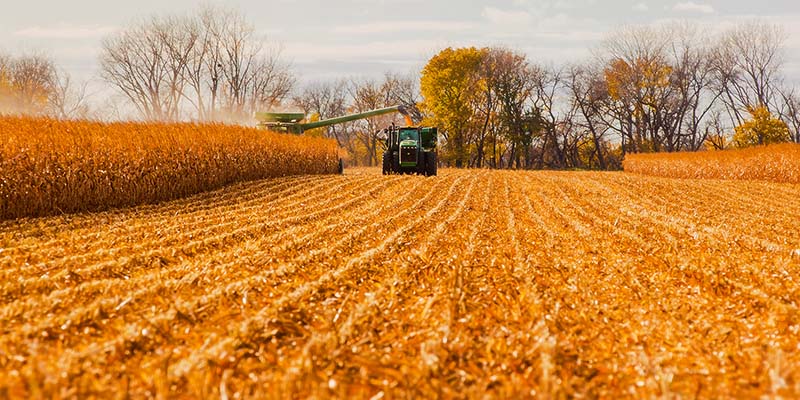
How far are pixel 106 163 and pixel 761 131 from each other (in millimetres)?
40242

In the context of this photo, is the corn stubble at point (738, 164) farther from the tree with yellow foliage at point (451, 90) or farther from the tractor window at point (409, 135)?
the tree with yellow foliage at point (451, 90)

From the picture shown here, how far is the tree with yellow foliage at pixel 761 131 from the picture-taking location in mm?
37781

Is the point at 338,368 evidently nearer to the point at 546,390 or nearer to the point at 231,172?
the point at 546,390

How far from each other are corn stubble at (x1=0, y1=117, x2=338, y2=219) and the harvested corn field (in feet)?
2.38

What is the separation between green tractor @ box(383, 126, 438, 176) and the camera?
1894 cm

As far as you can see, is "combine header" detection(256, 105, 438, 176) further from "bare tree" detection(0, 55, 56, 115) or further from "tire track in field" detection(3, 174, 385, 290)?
"bare tree" detection(0, 55, 56, 115)

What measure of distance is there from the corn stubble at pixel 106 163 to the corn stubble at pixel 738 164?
16920mm

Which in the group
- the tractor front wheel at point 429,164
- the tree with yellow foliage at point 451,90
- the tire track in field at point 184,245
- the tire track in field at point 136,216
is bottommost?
the tire track in field at point 184,245

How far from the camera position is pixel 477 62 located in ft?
144

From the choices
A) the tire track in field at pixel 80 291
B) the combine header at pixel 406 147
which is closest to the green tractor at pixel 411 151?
the combine header at pixel 406 147

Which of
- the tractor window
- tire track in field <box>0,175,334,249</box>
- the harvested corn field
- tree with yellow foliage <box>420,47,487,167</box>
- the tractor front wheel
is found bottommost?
the harvested corn field

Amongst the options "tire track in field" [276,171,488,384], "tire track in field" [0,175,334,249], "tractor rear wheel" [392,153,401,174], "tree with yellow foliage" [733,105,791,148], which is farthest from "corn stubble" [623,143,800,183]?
"tire track in field" [276,171,488,384]

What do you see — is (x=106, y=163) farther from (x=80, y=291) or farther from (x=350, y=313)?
(x=350, y=313)

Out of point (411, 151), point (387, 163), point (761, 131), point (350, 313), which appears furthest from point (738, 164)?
point (350, 313)
